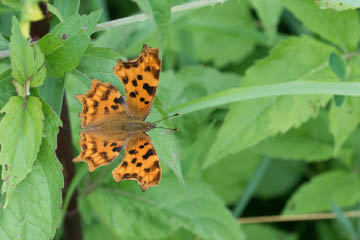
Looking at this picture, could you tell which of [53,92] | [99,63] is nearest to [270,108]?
[99,63]

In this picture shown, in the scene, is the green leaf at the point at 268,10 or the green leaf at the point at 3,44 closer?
the green leaf at the point at 3,44

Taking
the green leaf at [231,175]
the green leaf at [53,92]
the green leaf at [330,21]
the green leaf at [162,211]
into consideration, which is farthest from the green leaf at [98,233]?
the green leaf at [330,21]

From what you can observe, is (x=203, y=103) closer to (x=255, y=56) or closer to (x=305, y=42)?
(x=305, y=42)

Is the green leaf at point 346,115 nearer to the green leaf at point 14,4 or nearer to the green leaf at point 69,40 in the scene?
the green leaf at point 69,40

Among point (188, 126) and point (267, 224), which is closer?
point (188, 126)

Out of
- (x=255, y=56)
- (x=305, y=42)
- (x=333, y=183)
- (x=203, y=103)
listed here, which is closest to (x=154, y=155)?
(x=203, y=103)
